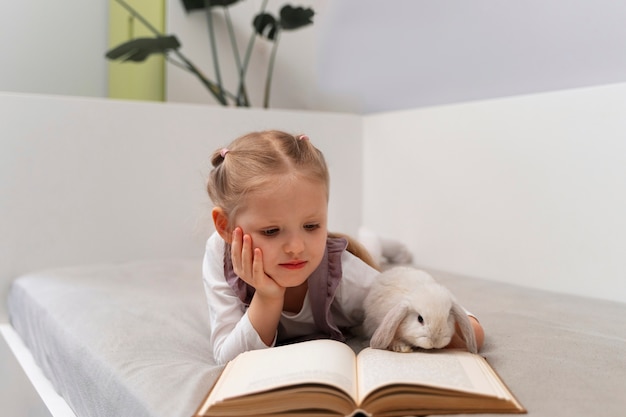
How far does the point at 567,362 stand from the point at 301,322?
1.37 ft

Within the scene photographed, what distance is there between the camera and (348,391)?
76cm

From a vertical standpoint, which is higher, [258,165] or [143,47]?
[143,47]

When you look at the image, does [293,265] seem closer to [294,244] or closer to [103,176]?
[294,244]

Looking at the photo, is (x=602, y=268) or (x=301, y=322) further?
(x=602, y=268)

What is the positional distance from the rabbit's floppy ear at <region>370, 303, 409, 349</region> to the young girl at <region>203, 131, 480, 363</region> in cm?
13

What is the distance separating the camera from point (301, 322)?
1.14 m

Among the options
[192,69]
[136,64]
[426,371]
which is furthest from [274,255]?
[136,64]

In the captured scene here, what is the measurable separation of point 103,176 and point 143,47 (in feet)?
1.68

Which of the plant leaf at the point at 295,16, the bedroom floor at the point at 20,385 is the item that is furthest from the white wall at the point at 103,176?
the plant leaf at the point at 295,16

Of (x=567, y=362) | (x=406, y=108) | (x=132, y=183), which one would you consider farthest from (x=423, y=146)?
(x=567, y=362)

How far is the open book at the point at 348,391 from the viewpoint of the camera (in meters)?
0.75

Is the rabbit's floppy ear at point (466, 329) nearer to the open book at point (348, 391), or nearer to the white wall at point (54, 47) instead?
the open book at point (348, 391)

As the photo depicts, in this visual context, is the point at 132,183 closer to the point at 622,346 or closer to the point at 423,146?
the point at 423,146

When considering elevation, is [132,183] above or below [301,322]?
above
